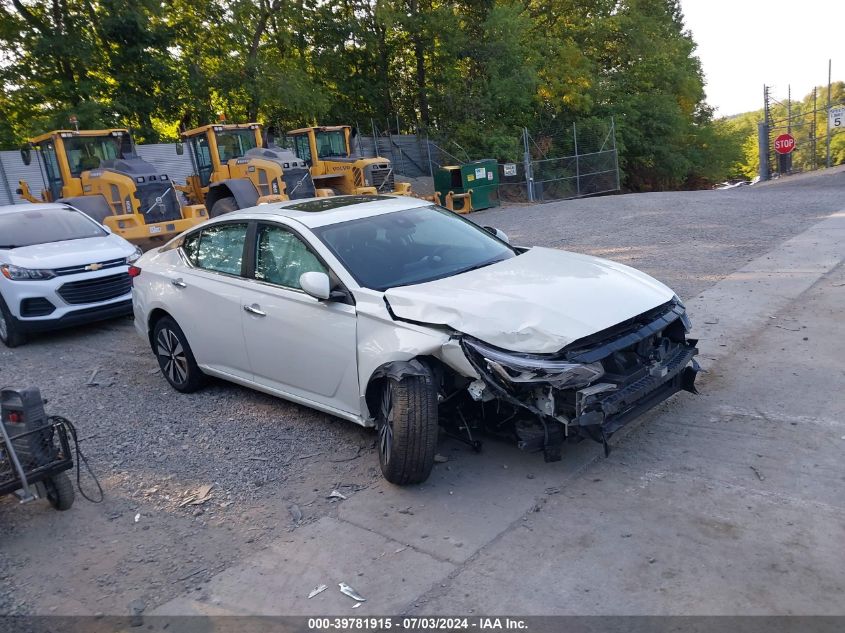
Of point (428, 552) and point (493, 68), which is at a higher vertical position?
point (493, 68)

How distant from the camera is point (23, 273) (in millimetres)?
8023

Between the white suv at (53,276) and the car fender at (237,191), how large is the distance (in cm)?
611

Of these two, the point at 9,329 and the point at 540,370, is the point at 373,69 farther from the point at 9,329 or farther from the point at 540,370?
the point at 540,370

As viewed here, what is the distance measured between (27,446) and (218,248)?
7.56 feet

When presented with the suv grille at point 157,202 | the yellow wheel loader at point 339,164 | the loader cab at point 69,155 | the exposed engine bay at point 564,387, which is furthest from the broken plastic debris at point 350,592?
the yellow wheel loader at point 339,164

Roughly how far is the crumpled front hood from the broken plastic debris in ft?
4.89

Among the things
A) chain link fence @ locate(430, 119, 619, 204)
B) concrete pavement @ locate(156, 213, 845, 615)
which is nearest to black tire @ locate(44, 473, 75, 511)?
concrete pavement @ locate(156, 213, 845, 615)

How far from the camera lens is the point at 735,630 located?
278 centimetres

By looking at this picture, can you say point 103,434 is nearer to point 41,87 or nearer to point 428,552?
point 428,552

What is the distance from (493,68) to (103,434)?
27692mm

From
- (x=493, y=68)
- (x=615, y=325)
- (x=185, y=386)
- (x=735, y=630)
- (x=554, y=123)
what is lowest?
(x=735, y=630)

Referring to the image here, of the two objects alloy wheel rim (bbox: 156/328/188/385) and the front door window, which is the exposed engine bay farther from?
alloy wheel rim (bbox: 156/328/188/385)

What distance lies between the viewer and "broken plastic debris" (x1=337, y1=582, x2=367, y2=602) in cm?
322

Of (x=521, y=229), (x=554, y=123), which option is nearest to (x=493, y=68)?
(x=554, y=123)
